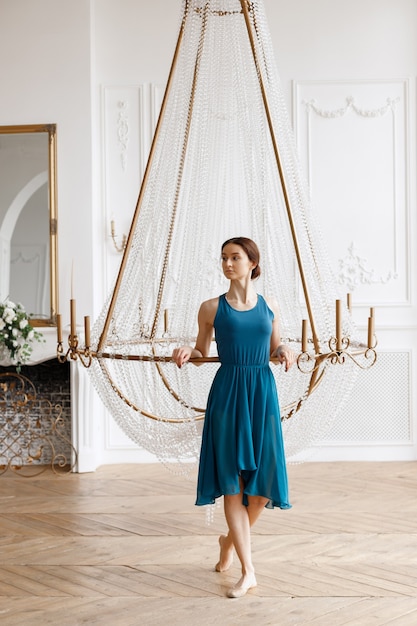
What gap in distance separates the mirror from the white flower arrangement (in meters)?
0.28

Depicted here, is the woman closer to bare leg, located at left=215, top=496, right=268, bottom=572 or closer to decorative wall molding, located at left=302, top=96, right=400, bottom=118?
bare leg, located at left=215, top=496, right=268, bottom=572

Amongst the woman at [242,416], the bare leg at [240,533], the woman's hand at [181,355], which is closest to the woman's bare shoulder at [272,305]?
the woman at [242,416]

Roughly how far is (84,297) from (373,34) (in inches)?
107

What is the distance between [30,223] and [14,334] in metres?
0.83

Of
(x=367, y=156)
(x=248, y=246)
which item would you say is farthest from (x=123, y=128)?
(x=248, y=246)

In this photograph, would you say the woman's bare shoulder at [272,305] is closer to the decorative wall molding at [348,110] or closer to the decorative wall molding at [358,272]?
the decorative wall molding at [358,272]

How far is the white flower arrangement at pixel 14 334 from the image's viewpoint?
17.8 feet

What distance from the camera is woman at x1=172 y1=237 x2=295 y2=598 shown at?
3145 mm

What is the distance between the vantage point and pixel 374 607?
2990 millimetres

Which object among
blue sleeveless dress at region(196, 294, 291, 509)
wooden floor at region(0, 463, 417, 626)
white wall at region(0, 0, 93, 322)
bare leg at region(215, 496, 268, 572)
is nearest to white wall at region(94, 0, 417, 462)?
white wall at region(0, 0, 93, 322)

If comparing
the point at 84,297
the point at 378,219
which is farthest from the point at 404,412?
the point at 84,297

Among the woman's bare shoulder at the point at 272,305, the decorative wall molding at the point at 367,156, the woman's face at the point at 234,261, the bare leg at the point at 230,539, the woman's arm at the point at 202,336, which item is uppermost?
the decorative wall molding at the point at 367,156

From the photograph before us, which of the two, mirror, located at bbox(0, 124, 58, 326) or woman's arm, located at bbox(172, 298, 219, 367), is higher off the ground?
mirror, located at bbox(0, 124, 58, 326)

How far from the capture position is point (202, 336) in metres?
3.35
